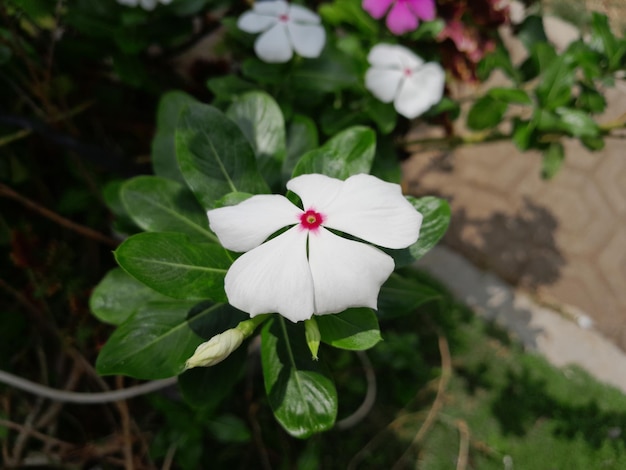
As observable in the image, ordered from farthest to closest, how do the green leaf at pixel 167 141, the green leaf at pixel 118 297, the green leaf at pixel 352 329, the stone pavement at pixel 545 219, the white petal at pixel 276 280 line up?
the stone pavement at pixel 545 219
the green leaf at pixel 167 141
the green leaf at pixel 118 297
the green leaf at pixel 352 329
the white petal at pixel 276 280

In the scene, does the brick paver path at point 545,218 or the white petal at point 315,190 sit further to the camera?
the brick paver path at point 545,218

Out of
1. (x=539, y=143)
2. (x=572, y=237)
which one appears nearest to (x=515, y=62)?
(x=572, y=237)

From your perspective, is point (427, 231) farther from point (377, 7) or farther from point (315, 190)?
point (377, 7)

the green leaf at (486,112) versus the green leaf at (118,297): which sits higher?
the green leaf at (486,112)

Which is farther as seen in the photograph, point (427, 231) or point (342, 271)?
point (427, 231)

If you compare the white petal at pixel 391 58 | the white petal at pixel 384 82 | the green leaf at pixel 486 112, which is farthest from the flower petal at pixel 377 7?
the green leaf at pixel 486 112

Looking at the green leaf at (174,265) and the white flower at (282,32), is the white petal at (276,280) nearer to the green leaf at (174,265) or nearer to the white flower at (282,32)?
the green leaf at (174,265)

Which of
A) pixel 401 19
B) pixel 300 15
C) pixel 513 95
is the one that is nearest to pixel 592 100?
pixel 513 95
